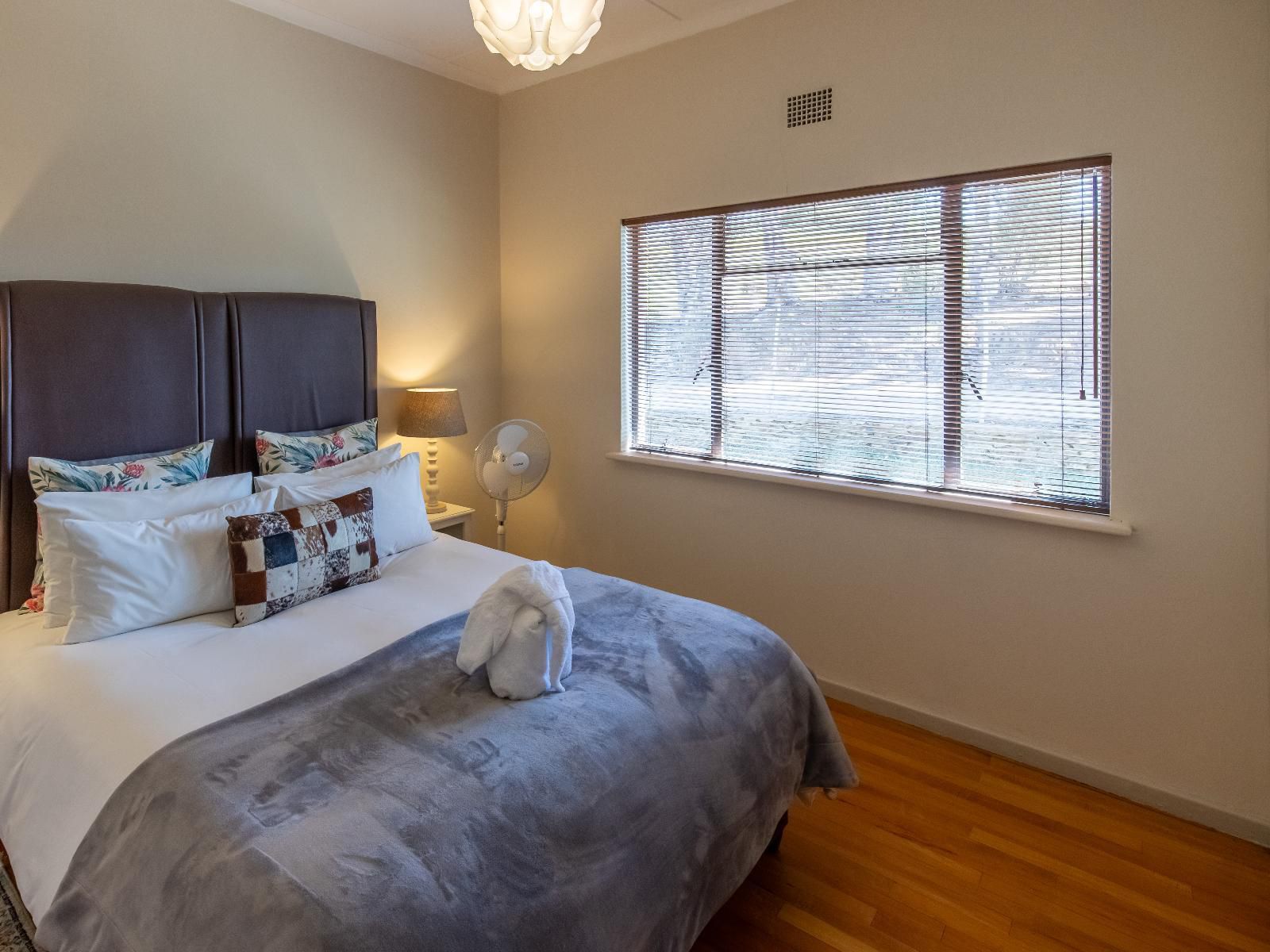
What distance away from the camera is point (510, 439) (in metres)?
3.12

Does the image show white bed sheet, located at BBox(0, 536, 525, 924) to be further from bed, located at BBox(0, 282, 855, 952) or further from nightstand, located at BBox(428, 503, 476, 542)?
nightstand, located at BBox(428, 503, 476, 542)

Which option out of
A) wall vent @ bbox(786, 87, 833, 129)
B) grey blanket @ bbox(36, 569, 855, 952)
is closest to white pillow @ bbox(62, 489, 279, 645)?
grey blanket @ bbox(36, 569, 855, 952)

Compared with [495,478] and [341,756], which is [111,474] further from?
[341,756]

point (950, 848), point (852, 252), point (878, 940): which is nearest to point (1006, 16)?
point (852, 252)

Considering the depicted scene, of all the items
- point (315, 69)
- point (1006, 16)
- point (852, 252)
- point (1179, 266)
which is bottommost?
point (1179, 266)

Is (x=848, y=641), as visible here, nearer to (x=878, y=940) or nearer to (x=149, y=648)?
(x=878, y=940)

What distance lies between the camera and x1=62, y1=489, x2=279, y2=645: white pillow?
75.2 inches

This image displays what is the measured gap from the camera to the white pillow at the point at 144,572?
75.2 inches

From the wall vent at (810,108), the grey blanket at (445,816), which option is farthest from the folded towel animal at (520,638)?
the wall vent at (810,108)

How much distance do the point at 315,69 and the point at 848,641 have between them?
3204mm

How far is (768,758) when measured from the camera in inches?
69.6

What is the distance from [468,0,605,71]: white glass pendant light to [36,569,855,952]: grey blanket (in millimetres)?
1485

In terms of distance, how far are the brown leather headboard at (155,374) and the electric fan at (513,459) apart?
1.94 feet

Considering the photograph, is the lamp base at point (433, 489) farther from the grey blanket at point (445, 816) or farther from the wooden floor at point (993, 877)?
the wooden floor at point (993, 877)
